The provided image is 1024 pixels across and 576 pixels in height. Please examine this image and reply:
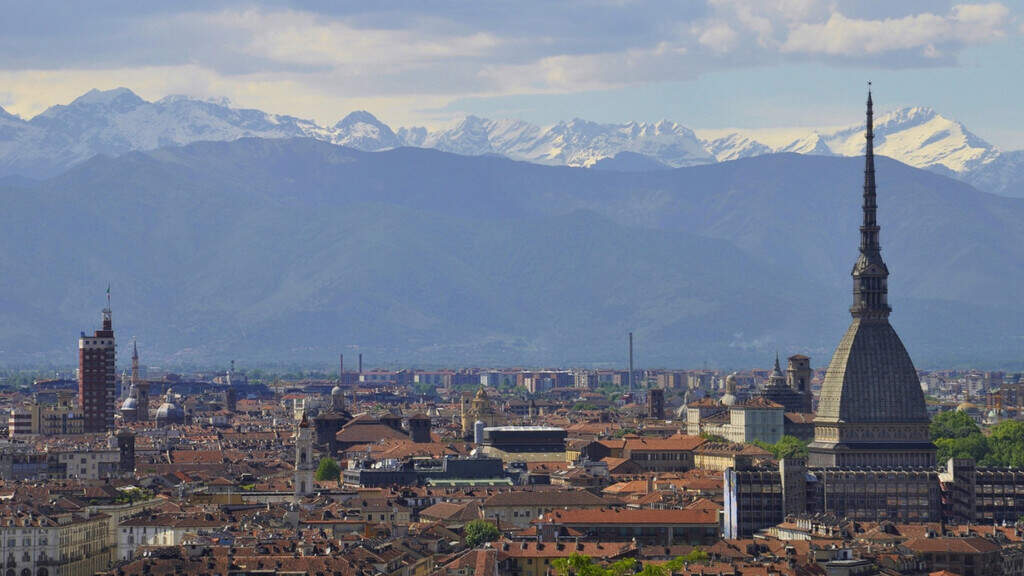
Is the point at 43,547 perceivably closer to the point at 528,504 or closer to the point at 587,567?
the point at 587,567

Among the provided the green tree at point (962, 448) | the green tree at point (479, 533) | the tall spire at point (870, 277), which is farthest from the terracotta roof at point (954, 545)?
the green tree at point (962, 448)

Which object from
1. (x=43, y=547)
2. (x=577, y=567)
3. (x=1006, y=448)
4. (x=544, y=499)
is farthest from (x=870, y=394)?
(x=577, y=567)

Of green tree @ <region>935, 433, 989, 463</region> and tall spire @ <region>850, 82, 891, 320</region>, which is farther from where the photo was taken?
green tree @ <region>935, 433, 989, 463</region>

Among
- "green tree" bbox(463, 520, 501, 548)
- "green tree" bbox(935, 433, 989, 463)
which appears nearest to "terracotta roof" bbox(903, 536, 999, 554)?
"green tree" bbox(463, 520, 501, 548)

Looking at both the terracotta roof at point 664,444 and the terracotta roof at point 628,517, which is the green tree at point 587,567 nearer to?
the terracotta roof at point 628,517

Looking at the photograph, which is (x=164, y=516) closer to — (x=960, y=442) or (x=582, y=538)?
(x=582, y=538)

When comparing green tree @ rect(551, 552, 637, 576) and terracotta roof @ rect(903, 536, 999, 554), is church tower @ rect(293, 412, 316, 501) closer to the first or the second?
green tree @ rect(551, 552, 637, 576)
